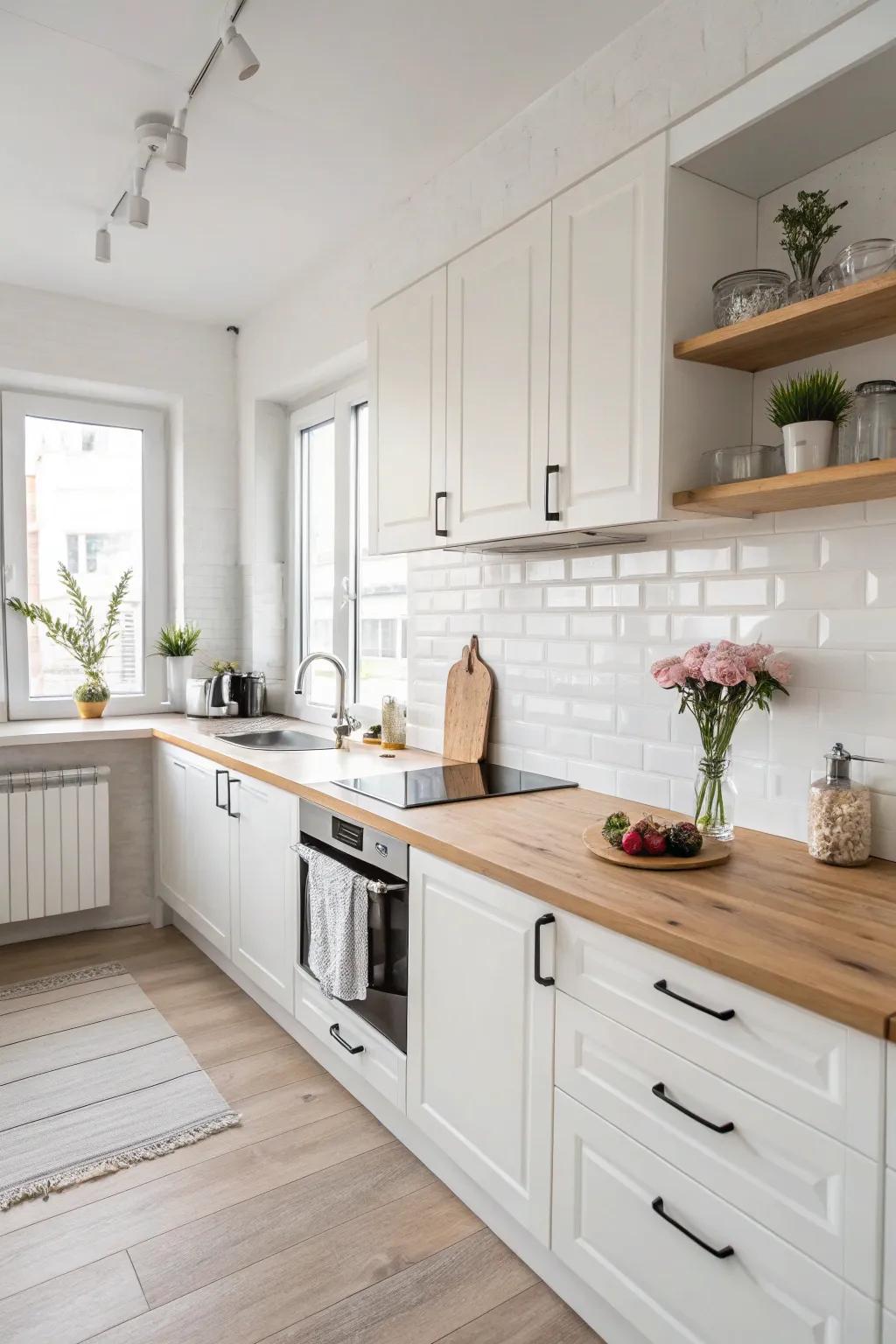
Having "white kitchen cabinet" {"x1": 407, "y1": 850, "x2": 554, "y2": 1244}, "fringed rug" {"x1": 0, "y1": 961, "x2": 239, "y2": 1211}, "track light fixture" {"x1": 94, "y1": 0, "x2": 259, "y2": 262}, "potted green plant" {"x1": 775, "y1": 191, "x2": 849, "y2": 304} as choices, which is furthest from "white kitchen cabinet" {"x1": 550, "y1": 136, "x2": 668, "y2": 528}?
"fringed rug" {"x1": 0, "y1": 961, "x2": 239, "y2": 1211}

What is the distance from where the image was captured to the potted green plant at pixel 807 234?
1692 mm

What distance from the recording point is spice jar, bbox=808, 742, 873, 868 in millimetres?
1657

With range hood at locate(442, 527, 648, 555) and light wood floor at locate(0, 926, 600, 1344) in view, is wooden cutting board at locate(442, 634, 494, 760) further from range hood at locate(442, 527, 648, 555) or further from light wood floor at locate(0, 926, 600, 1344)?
light wood floor at locate(0, 926, 600, 1344)

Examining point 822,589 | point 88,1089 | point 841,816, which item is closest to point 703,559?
point 822,589

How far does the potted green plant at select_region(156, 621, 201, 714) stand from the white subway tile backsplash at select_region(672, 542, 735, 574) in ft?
8.86

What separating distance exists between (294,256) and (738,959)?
3.15 m

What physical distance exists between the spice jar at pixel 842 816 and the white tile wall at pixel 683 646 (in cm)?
6

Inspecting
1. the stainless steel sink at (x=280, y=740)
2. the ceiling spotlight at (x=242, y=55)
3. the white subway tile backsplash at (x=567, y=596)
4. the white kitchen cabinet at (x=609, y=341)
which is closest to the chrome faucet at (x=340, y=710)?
the stainless steel sink at (x=280, y=740)

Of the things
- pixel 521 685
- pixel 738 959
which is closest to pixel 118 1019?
pixel 521 685

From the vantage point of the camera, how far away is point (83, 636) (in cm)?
403

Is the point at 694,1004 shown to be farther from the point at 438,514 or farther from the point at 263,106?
the point at 263,106

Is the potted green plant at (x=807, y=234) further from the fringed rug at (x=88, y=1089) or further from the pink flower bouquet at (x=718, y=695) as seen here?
the fringed rug at (x=88, y=1089)

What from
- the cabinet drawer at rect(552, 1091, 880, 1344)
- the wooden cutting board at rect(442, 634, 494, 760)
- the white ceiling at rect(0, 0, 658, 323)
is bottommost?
the cabinet drawer at rect(552, 1091, 880, 1344)

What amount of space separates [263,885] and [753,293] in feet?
7.00
